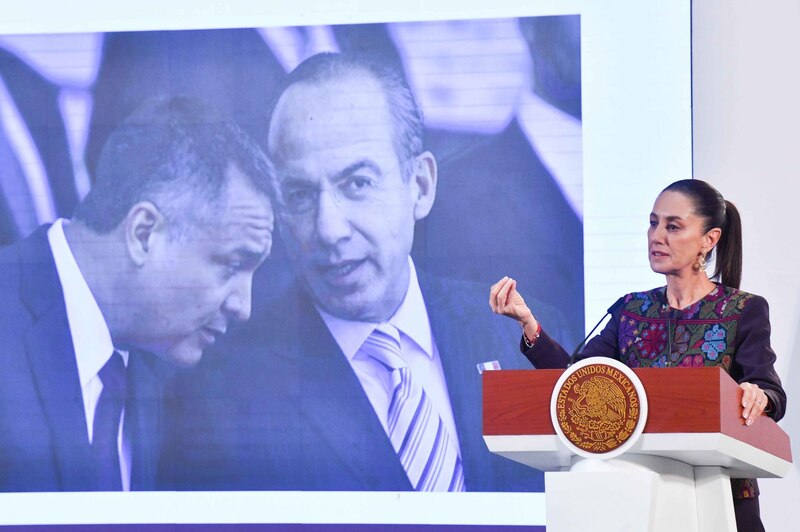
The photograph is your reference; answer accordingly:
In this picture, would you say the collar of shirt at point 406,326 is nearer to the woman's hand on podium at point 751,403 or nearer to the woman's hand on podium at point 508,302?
the woman's hand on podium at point 508,302

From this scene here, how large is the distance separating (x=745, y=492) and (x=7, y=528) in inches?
90.6

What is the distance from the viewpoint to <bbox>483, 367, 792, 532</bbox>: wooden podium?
1.50 metres

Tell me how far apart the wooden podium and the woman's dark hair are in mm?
438

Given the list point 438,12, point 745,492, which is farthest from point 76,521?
point 745,492

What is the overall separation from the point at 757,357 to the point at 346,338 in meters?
1.57

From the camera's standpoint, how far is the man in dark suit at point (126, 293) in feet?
10.7

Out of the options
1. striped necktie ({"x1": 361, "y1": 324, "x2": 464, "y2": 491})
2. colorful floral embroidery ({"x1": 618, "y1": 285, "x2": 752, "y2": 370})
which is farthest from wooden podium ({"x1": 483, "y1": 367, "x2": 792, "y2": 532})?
striped necktie ({"x1": 361, "y1": 324, "x2": 464, "y2": 491})

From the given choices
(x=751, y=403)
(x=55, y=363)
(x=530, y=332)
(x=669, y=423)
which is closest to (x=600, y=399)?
(x=669, y=423)

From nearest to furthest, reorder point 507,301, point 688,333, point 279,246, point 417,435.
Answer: point 507,301
point 688,333
point 417,435
point 279,246

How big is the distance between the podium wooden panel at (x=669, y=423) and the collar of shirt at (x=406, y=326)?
141cm

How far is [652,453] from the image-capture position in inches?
60.6

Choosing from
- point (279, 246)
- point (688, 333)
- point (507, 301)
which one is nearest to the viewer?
point (507, 301)

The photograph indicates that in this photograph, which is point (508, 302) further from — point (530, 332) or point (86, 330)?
point (86, 330)

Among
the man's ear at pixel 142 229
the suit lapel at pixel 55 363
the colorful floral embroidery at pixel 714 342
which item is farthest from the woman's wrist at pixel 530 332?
the suit lapel at pixel 55 363
